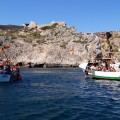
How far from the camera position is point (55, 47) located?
15750cm

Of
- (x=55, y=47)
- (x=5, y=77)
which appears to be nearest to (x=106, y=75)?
(x=5, y=77)

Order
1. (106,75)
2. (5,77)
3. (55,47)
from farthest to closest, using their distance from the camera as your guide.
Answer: (55,47), (106,75), (5,77)

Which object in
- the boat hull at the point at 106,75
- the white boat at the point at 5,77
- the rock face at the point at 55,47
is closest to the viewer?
the white boat at the point at 5,77

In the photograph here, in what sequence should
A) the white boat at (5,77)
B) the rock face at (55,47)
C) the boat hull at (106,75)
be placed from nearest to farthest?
the white boat at (5,77) → the boat hull at (106,75) → the rock face at (55,47)

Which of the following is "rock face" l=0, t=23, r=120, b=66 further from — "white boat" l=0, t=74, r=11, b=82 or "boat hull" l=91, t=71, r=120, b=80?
"white boat" l=0, t=74, r=11, b=82

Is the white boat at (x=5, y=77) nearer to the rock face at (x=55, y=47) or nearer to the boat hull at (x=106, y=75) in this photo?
the boat hull at (x=106, y=75)

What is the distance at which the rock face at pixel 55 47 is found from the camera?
150500 millimetres

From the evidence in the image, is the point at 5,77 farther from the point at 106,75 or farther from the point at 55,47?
the point at 55,47

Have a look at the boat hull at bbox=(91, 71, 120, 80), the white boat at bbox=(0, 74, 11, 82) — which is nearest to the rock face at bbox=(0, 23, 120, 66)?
the boat hull at bbox=(91, 71, 120, 80)

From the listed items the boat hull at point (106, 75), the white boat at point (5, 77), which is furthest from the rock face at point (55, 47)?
the white boat at point (5, 77)

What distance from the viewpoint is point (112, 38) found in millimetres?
190125

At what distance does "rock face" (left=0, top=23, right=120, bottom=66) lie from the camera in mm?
150500

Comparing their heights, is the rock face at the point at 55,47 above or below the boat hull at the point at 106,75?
above

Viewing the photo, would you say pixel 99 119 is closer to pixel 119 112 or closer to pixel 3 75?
pixel 119 112
